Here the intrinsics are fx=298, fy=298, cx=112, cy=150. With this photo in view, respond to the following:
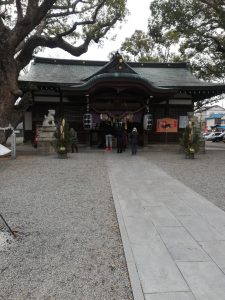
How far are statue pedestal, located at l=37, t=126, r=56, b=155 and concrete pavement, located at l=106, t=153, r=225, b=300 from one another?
805cm

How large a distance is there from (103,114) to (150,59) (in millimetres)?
20160

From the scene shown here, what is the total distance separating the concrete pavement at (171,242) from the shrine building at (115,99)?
954 centimetres

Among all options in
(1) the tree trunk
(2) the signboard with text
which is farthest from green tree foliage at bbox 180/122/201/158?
(1) the tree trunk

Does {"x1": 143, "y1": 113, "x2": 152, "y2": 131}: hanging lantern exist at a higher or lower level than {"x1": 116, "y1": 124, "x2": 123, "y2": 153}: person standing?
higher

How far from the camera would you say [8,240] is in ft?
13.8

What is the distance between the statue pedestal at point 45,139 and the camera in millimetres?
14837

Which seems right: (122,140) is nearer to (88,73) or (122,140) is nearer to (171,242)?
(88,73)

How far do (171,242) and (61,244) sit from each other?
59.4 inches

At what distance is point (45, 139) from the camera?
14.9 metres

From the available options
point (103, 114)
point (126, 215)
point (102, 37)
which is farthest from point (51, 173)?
point (102, 37)

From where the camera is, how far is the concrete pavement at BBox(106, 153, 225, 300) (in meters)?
2.98

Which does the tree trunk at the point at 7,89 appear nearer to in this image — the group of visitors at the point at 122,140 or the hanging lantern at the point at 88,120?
the hanging lantern at the point at 88,120

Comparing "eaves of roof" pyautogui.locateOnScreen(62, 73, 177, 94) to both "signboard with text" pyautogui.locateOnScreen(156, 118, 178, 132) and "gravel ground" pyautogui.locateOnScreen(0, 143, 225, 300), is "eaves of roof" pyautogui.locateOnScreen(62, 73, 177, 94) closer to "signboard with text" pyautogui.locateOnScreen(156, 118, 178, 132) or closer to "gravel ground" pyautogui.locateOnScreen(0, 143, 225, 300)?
"signboard with text" pyautogui.locateOnScreen(156, 118, 178, 132)

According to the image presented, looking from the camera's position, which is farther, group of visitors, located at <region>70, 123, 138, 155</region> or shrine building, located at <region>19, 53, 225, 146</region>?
shrine building, located at <region>19, 53, 225, 146</region>
